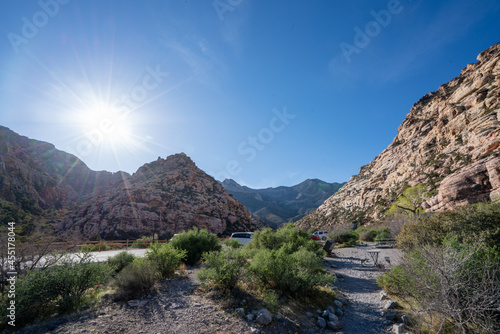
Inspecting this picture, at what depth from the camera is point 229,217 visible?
46312 millimetres

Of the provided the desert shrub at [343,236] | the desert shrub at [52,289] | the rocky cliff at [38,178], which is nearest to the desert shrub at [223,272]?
the desert shrub at [52,289]

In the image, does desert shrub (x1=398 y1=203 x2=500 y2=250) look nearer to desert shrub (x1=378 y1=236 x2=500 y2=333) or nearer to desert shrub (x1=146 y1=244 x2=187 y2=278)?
desert shrub (x1=378 y1=236 x2=500 y2=333)

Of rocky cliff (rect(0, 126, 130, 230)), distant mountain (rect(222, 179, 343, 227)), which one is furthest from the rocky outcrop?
distant mountain (rect(222, 179, 343, 227))

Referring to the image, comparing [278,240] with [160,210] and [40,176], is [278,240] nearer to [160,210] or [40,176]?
[160,210]

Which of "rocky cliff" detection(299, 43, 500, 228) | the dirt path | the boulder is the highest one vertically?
"rocky cliff" detection(299, 43, 500, 228)

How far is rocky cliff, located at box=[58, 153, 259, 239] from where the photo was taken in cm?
3728

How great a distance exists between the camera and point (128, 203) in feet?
133

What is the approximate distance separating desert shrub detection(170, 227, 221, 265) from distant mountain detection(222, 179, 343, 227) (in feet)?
272

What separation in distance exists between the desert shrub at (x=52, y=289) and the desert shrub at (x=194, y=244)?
18.1 ft

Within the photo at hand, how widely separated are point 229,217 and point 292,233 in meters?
34.8

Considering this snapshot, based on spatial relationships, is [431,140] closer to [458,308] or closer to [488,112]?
[488,112]

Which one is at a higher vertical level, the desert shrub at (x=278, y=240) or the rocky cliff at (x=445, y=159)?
the rocky cliff at (x=445, y=159)

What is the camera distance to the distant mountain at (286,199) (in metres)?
108

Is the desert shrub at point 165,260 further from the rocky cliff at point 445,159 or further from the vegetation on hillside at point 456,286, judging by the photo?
the rocky cliff at point 445,159
